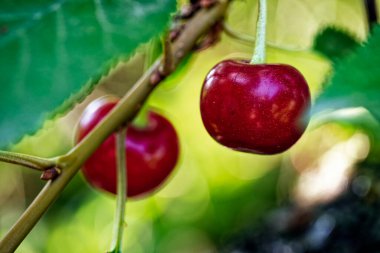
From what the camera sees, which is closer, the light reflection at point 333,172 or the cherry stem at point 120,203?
the cherry stem at point 120,203

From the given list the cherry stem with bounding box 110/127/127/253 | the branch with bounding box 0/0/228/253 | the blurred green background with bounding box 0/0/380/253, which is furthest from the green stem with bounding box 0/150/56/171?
the blurred green background with bounding box 0/0/380/253

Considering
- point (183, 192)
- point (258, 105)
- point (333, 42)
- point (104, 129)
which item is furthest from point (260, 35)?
point (183, 192)

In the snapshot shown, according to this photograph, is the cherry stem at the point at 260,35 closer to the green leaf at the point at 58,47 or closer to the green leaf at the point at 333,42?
the green leaf at the point at 58,47

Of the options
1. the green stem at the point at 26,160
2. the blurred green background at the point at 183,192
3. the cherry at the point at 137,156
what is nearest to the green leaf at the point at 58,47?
the green stem at the point at 26,160

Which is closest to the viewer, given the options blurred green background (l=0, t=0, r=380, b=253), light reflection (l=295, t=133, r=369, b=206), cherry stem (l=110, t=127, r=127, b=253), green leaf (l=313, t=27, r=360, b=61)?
A: cherry stem (l=110, t=127, r=127, b=253)

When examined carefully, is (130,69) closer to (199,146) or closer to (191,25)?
(199,146)

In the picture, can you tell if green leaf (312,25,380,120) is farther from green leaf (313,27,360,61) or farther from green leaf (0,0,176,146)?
green leaf (313,27,360,61)

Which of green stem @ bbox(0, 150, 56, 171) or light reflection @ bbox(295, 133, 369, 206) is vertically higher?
green stem @ bbox(0, 150, 56, 171)
